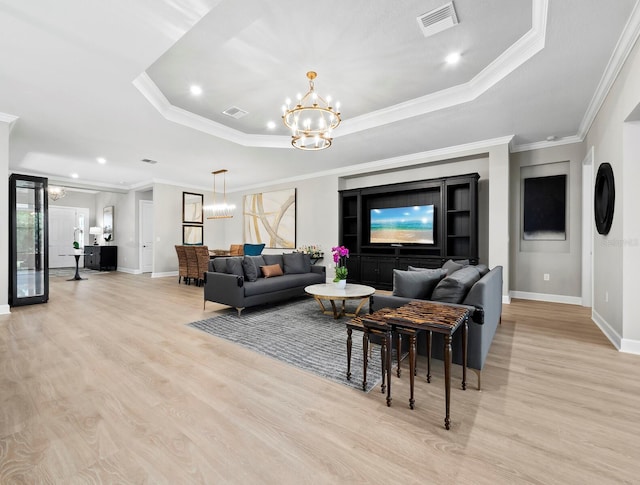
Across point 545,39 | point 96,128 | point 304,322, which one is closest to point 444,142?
point 545,39

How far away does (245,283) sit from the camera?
4.41m

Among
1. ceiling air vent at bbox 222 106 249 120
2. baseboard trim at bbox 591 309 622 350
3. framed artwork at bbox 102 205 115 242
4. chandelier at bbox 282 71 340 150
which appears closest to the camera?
baseboard trim at bbox 591 309 622 350

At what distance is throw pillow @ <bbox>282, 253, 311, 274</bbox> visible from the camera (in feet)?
18.4

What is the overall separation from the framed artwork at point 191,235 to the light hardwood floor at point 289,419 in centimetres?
627

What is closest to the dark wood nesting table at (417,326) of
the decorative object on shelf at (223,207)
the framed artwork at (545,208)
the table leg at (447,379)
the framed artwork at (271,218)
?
the table leg at (447,379)

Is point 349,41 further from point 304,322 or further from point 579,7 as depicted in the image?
point 304,322

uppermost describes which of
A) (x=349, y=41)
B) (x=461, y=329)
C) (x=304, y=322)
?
(x=349, y=41)

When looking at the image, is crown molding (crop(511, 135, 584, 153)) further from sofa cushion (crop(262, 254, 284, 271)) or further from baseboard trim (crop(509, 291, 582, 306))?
sofa cushion (crop(262, 254, 284, 271))

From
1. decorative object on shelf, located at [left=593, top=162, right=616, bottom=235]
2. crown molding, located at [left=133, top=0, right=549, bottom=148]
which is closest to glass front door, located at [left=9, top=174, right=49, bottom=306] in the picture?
crown molding, located at [left=133, top=0, right=549, bottom=148]

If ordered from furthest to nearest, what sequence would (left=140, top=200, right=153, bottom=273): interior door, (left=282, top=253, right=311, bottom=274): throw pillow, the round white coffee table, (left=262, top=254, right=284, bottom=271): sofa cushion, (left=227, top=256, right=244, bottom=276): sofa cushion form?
1. (left=140, top=200, right=153, bottom=273): interior door
2. (left=282, top=253, right=311, bottom=274): throw pillow
3. (left=262, top=254, right=284, bottom=271): sofa cushion
4. (left=227, top=256, right=244, bottom=276): sofa cushion
5. the round white coffee table

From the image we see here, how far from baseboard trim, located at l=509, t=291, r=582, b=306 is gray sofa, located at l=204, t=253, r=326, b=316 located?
12.5 ft

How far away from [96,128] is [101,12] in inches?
119

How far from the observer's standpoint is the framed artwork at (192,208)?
9188mm

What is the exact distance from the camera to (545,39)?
2578mm
